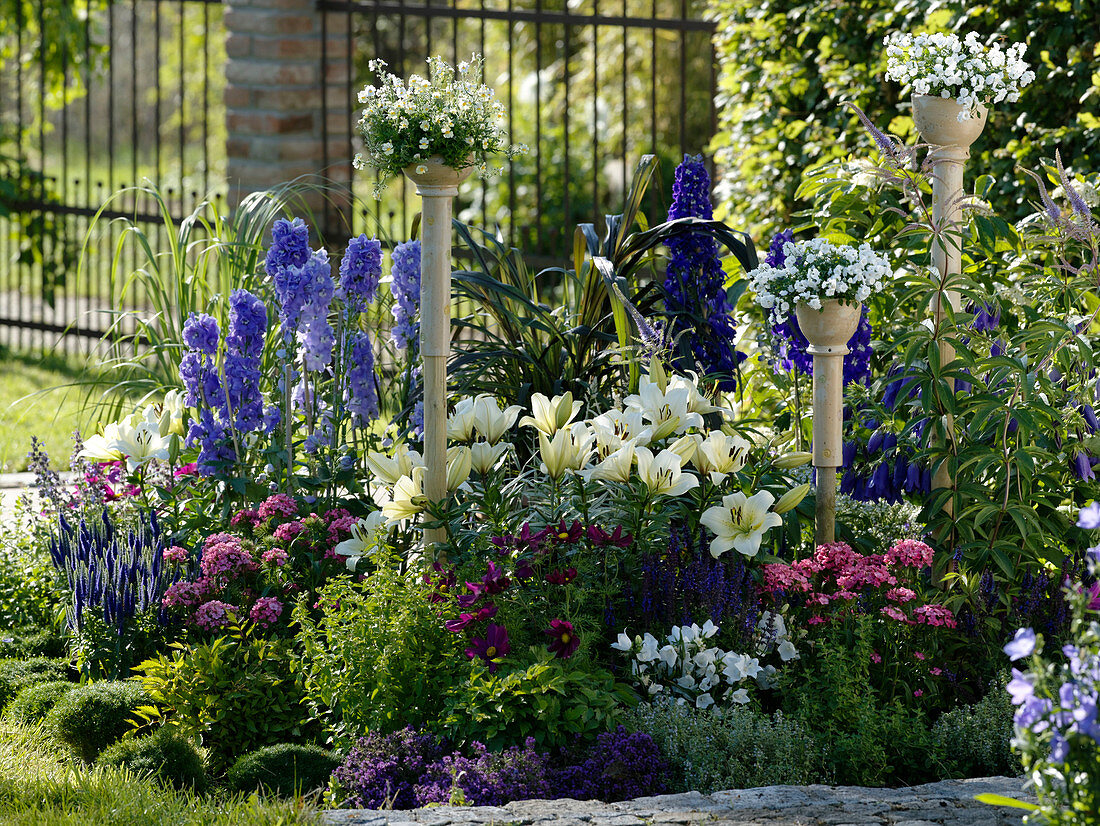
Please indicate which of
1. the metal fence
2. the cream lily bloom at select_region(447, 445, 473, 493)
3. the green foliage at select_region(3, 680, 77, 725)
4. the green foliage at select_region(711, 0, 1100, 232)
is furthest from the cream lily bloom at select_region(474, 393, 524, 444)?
the green foliage at select_region(711, 0, 1100, 232)

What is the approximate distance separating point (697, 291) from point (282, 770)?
6.36 feet

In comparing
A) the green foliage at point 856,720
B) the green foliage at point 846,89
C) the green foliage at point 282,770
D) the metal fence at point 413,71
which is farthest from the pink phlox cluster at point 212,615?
the green foliage at point 846,89

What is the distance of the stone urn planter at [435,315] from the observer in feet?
10.3

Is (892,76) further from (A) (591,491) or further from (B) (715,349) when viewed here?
(A) (591,491)

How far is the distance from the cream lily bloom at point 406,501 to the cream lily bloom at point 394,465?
0.09 m

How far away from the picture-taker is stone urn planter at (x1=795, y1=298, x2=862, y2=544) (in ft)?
10.2

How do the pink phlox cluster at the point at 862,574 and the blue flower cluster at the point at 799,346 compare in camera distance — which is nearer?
the pink phlox cluster at the point at 862,574

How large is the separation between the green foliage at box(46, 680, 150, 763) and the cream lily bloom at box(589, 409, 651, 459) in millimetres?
1342

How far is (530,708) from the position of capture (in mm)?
2641

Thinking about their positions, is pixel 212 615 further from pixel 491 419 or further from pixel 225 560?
pixel 491 419

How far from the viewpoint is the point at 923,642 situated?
300 cm

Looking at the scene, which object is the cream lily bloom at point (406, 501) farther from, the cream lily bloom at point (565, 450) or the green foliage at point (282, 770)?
the green foliage at point (282, 770)

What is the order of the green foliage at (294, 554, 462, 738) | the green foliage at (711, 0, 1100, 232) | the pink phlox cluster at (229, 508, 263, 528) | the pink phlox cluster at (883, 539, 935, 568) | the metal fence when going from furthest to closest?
the metal fence, the green foliage at (711, 0, 1100, 232), the pink phlox cluster at (229, 508, 263, 528), the pink phlox cluster at (883, 539, 935, 568), the green foliage at (294, 554, 462, 738)

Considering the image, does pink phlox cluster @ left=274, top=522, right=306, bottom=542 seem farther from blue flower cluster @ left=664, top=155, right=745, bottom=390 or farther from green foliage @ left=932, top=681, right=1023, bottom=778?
green foliage @ left=932, top=681, right=1023, bottom=778
